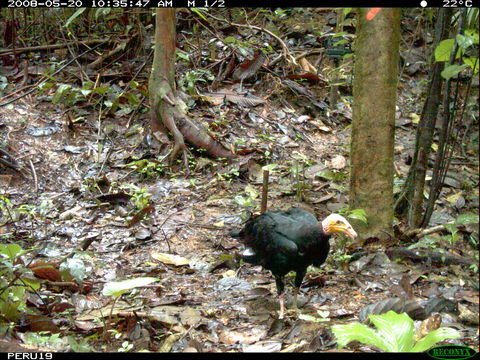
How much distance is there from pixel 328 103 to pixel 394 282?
5.75 metres

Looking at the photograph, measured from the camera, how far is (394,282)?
4.48 metres

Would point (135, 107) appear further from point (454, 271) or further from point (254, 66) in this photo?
point (454, 271)

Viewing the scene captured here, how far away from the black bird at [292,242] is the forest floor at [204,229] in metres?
0.32

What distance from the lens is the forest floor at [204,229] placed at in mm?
3893

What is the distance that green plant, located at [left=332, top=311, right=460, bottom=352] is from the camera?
2.55 meters

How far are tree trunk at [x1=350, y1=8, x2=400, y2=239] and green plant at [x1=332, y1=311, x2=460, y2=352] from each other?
2.21m

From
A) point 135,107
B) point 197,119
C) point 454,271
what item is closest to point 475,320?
point 454,271

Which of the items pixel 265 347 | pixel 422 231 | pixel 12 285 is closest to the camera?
pixel 265 347

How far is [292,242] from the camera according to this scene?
4.36 m

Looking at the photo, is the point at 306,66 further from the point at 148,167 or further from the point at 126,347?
the point at 126,347

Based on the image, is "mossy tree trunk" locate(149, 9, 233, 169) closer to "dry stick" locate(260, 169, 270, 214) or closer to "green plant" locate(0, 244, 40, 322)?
"dry stick" locate(260, 169, 270, 214)

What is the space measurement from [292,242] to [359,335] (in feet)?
5.71

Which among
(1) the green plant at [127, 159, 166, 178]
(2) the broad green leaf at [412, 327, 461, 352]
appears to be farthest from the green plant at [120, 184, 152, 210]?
(2) the broad green leaf at [412, 327, 461, 352]

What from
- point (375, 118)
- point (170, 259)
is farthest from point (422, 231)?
point (170, 259)
